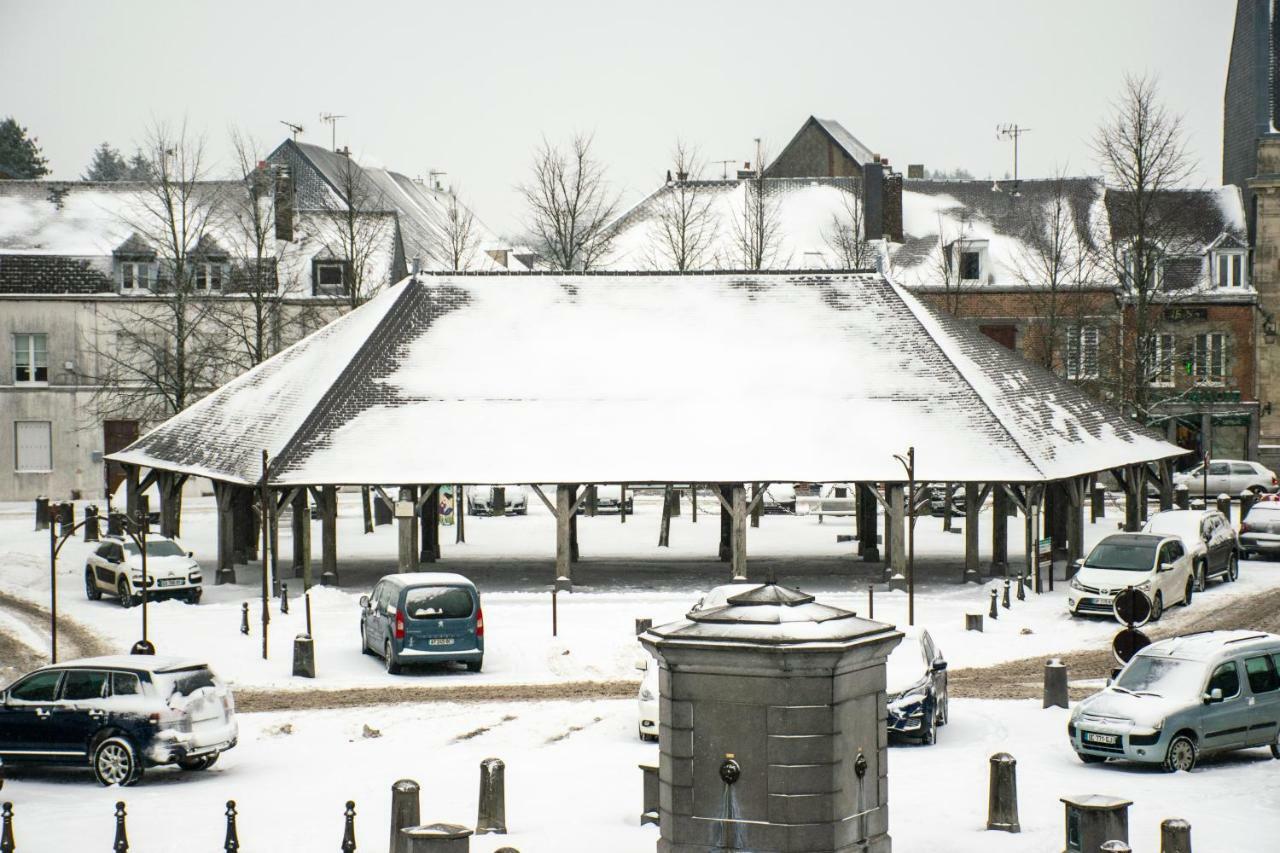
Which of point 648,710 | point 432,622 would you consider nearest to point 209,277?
point 432,622

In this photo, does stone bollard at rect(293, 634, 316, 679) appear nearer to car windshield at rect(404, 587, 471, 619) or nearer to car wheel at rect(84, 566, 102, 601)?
car windshield at rect(404, 587, 471, 619)

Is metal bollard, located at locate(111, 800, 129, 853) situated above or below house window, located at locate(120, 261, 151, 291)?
below

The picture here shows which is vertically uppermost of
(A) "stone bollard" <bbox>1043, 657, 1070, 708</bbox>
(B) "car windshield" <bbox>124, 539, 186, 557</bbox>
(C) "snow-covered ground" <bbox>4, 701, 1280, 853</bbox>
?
(B) "car windshield" <bbox>124, 539, 186, 557</bbox>

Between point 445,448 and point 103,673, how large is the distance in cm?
1737

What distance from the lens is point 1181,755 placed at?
19.5m

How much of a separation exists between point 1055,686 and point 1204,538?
1336 centimetres

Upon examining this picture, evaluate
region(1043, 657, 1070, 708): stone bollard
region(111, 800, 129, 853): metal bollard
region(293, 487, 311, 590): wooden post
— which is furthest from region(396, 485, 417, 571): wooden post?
region(111, 800, 129, 853): metal bollard

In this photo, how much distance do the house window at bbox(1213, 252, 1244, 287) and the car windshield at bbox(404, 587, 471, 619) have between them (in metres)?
46.0

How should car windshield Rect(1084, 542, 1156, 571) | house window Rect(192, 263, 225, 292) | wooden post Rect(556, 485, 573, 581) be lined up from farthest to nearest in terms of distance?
1. house window Rect(192, 263, 225, 292)
2. wooden post Rect(556, 485, 573, 581)
3. car windshield Rect(1084, 542, 1156, 571)

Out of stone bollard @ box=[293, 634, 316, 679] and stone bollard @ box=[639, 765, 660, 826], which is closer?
stone bollard @ box=[639, 765, 660, 826]

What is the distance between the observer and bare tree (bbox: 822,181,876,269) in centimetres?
6425

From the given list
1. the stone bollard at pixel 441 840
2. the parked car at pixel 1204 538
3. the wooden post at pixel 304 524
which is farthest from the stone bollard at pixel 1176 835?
the wooden post at pixel 304 524

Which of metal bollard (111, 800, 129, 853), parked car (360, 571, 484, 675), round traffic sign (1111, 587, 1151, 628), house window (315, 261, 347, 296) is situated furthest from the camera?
house window (315, 261, 347, 296)

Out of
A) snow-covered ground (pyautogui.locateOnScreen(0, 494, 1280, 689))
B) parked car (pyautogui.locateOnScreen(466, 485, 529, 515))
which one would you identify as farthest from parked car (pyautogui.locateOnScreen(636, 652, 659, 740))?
parked car (pyautogui.locateOnScreen(466, 485, 529, 515))
